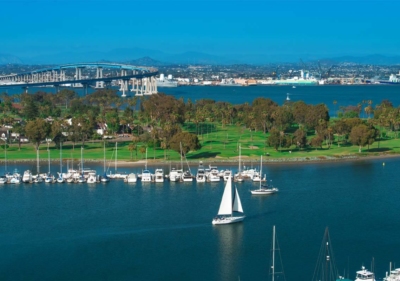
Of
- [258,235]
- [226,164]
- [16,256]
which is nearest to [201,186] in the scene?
[226,164]

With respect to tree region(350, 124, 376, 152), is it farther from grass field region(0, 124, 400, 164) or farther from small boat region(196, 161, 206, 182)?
small boat region(196, 161, 206, 182)

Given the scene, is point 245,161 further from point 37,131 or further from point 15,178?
point 15,178

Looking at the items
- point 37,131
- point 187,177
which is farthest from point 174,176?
point 37,131

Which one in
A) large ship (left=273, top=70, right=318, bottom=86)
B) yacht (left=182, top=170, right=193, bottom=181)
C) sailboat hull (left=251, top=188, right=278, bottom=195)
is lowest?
sailboat hull (left=251, top=188, right=278, bottom=195)

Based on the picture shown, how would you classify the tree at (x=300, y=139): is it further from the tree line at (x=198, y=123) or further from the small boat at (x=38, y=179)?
the small boat at (x=38, y=179)

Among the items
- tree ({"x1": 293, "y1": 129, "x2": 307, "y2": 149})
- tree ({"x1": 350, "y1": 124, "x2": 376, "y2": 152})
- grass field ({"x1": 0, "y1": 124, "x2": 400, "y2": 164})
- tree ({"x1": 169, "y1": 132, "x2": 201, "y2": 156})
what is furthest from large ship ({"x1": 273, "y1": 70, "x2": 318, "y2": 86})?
tree ({"x1": 169, "y1": 132, "x2": 201, "y2": 156})

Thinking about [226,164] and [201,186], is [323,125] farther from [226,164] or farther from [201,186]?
[201,186]
